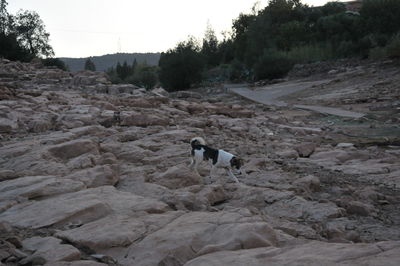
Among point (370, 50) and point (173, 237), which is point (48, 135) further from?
point (370, 50)

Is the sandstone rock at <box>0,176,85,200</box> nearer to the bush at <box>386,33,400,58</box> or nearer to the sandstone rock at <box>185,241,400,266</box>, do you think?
the sandstone rock at <box>185,241,400,266</box>

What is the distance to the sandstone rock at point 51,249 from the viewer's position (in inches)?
147

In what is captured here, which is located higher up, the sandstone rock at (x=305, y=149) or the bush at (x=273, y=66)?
the bush at (x=273, y=66)

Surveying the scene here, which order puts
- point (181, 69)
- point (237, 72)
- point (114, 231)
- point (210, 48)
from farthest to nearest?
point (210, 48) → point (237, 72) → point (181, 69) → point (114, 231)

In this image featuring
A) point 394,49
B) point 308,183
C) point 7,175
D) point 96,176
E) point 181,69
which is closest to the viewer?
point 96,176

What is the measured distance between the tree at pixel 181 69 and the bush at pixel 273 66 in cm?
460

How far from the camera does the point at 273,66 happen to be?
36.0m

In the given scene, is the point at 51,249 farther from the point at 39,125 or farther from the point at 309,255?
the point at 39,125

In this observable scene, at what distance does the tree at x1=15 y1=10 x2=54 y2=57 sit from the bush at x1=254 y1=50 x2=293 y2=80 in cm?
2234

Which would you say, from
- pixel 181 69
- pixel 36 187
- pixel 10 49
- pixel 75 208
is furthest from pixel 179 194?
pixel 10 49

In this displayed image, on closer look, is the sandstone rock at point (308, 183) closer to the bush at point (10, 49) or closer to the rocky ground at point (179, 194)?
the rocky ground at point (179, 194)

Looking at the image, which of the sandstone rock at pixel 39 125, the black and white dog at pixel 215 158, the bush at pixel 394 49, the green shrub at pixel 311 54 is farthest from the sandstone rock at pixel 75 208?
the green shrub at pixel 311 54

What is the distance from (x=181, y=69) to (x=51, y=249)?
3353 centimetres

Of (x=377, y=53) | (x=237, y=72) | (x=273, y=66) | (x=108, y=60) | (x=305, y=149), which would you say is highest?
(x=377, y=53)
